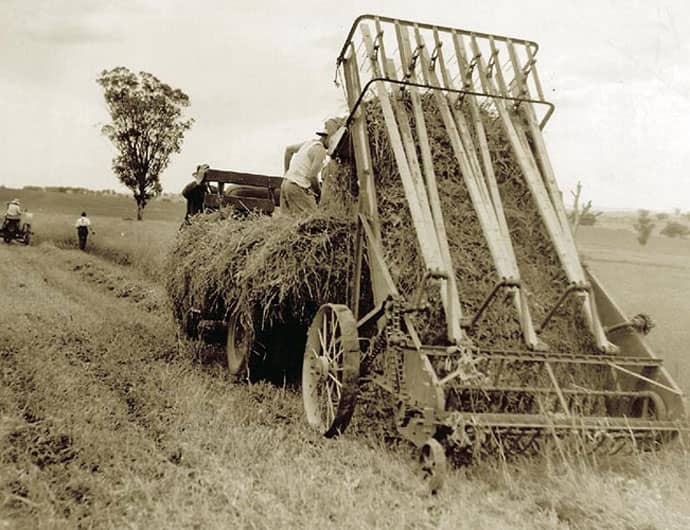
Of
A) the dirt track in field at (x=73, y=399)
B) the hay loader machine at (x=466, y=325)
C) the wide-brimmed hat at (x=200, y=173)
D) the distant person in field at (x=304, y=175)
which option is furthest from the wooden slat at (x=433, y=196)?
the wide-brimmed hat at (x=200, y=173)

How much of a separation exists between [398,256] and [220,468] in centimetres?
207

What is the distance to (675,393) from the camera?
4961 millimetres

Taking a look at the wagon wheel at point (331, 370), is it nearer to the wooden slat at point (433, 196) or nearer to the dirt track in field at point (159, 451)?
the dirt track in field at point (159, 451)

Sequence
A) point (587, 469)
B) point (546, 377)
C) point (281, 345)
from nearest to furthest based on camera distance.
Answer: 1. point (587, 469)
2. point (546, 377)
3. point (281, 345)

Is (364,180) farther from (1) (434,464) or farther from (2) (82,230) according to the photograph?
(2) (82,230)

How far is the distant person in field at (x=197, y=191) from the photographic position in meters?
9.30

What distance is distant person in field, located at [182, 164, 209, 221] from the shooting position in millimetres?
9305

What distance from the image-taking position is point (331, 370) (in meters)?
5.39

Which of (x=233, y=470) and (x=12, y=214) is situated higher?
(x=12, y=214)

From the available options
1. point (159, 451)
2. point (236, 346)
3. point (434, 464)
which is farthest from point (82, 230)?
point (434, 464)

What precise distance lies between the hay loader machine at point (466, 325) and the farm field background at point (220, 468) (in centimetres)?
24

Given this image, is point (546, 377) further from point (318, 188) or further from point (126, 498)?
point (318, 188)

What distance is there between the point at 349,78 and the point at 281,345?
2.70 meters

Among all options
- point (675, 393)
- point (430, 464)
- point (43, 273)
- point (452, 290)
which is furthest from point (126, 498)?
point (43, 273)
